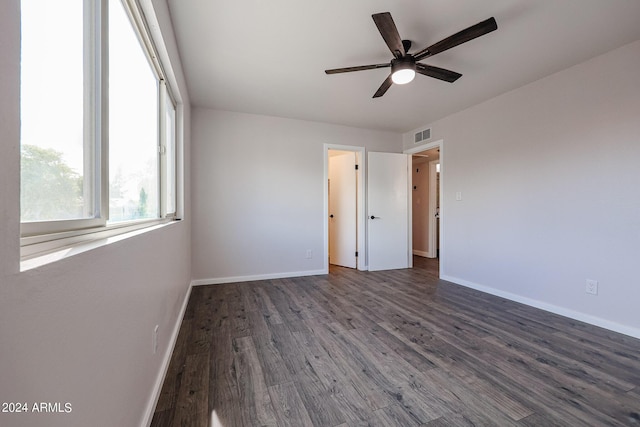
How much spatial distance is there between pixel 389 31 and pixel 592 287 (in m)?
2.84

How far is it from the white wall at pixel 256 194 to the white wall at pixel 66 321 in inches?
94.1

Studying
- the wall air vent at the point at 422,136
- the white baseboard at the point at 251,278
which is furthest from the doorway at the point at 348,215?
the wall air vent at the point at 422,136

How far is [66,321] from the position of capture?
579mm

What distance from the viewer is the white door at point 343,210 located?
4449 mm

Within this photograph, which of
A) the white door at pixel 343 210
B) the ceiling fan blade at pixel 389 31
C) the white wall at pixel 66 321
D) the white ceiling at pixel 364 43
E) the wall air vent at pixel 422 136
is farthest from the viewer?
the white door at pixel 343 210

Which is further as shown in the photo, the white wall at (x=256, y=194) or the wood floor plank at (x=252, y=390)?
the white wall at (x=256, y=194)

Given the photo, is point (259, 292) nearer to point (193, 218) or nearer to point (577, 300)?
point (193, 218)

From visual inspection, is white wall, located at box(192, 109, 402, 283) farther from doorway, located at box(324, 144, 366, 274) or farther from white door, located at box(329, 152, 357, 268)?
white door, located at box(329, 152, 357, 268)

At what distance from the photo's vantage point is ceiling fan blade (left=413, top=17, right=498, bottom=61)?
1547mm

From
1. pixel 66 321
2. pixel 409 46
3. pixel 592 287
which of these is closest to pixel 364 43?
pixel 409 46

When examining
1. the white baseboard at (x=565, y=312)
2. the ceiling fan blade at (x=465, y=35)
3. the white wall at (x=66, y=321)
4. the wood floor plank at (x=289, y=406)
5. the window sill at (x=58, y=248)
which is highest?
the ceiling fan blade at (x=465, y=35)

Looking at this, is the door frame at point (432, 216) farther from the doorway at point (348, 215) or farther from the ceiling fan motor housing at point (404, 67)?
the ceiling fan motor housing at point (404, 67)

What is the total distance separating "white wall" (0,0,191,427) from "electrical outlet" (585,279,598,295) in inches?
137

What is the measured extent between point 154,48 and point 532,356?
3.30m
